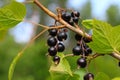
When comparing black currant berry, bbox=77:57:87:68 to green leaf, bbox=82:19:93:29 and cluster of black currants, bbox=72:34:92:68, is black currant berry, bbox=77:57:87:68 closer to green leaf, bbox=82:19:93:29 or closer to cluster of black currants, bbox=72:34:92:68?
cluster of black currants, bbox=72:34:92:68

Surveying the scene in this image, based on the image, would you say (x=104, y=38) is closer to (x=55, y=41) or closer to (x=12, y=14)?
(x=55, y=41)

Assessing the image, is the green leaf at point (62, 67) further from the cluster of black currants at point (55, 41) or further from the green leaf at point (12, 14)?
the green leaf at point (12, 14)

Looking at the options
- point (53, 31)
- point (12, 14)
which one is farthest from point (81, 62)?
point (12, 14)

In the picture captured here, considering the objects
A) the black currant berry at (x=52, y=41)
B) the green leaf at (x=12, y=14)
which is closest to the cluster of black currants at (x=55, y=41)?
the black currant berry at (x=52, y=41)

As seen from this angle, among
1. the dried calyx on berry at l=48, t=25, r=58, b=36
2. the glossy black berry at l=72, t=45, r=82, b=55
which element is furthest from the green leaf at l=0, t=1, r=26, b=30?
the glossy black berry at l=72, t=45, r=82, b=55

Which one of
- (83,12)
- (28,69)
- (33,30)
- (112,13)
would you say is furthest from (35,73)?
(83,12)
